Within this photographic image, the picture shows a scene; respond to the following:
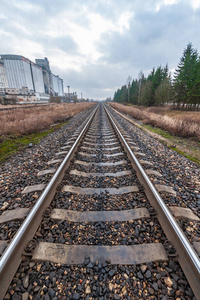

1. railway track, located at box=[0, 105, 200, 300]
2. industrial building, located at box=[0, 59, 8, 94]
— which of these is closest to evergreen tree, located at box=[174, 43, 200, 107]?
railway track, located at box=[0, 105, 200, 300]

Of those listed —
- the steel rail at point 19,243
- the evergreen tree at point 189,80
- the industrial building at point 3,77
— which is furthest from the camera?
the industrial building at point 3,77

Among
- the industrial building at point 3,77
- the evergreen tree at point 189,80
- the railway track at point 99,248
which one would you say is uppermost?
the industrial building at point 3,77

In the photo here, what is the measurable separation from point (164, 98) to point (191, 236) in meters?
42.4

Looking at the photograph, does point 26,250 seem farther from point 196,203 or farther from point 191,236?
point 196,203

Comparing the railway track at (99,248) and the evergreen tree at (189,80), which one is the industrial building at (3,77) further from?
the railway track at (99,248)

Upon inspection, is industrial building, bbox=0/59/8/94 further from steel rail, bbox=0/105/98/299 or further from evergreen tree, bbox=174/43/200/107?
steel rail, bbox=0/105/98/299

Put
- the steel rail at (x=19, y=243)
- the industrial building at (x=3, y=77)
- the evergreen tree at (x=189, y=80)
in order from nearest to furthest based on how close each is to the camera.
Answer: the steel rail at (x=19, y=243), the evergreen tree at (x=189, y=80), the industrial building at (x=3, y=77)

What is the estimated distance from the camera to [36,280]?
1.44 m

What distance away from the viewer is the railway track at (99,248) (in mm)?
1381

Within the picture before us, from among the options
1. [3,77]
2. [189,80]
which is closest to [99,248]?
[189,80]

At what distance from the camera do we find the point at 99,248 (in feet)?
5.78

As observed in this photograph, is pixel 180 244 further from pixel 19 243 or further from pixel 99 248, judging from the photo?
pixel 19 243

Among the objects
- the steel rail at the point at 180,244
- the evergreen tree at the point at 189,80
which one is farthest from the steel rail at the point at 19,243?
the evergreen tree at the point at 189,80

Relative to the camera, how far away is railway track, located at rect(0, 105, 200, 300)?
1.38m
